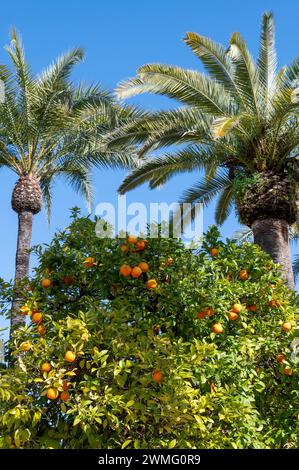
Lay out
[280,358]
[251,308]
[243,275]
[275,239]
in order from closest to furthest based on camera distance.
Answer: [280,358]
[251,308]
[243,275]
[275,239]

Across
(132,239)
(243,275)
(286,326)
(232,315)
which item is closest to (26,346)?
(132,239)

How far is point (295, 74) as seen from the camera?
1084 cm

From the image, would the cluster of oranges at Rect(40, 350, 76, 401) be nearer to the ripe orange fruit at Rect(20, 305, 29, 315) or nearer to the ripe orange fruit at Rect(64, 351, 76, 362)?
the ripe orange fruit at Rect(64, 351, 76, 362)

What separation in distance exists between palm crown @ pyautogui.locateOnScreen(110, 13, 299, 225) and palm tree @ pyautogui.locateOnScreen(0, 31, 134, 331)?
90.1 inches

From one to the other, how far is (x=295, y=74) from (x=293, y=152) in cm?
144

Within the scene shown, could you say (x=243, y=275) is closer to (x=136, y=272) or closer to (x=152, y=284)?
(x=152, y=284)

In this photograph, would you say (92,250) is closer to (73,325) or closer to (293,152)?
(73,325)

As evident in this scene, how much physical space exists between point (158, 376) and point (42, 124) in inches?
382

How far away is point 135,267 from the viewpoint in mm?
5715

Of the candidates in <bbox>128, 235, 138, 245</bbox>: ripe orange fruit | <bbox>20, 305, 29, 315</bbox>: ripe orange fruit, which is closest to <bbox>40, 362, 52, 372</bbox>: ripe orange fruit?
<bbox>20, 305, 29, 315</bbox>: ripe orange fruit

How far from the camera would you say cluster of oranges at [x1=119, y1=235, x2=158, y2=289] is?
565cm

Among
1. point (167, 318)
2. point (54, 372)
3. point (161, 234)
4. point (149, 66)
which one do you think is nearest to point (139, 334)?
point (167, 318)

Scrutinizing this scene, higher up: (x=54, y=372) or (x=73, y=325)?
(x=73, y=325)

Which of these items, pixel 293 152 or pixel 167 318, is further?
pixel 293 152
